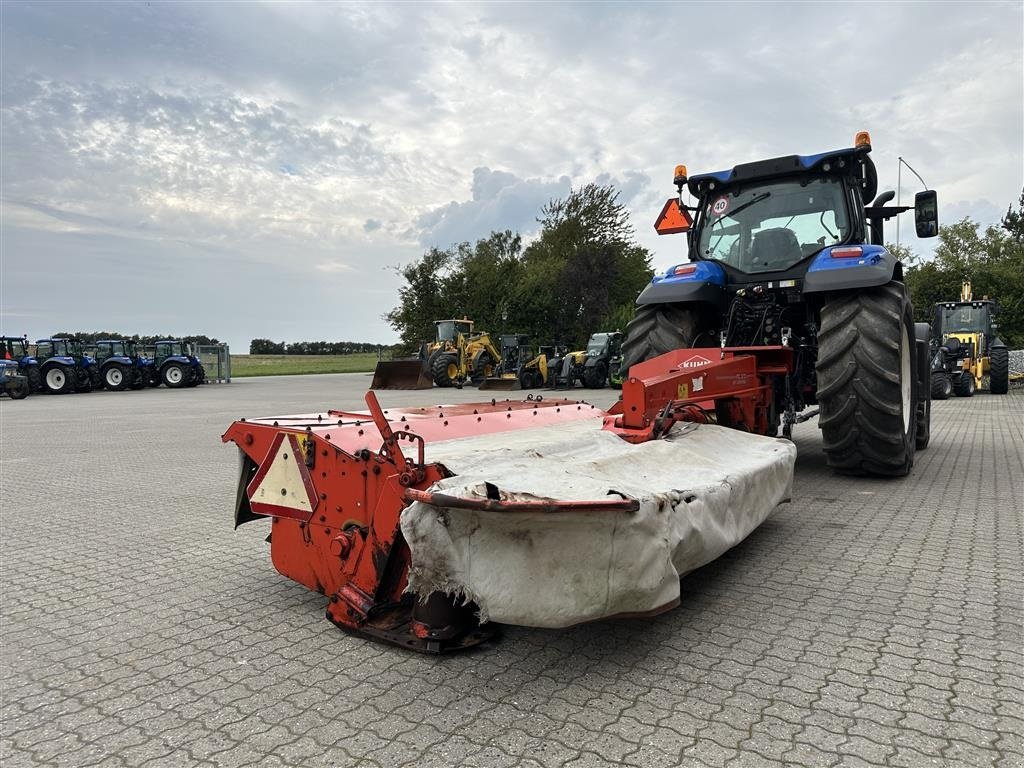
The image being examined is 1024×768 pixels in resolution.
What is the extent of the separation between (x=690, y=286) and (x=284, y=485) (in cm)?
381

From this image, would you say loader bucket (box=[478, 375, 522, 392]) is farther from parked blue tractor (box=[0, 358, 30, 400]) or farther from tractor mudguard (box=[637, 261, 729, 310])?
tractor mudguard (box=[637, 261, 729, 310])

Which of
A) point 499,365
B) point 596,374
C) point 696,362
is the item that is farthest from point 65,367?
point 696,362

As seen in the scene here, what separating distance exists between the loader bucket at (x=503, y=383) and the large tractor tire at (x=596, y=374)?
228cm

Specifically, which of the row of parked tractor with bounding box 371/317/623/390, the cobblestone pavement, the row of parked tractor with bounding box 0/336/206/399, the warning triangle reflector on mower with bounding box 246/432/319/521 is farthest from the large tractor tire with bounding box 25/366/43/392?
the warning triangle reflector on mower with bounding box 246/432/319/521

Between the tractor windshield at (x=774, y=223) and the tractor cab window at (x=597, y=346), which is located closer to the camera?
the tractor windshield at (x=774, y=223)

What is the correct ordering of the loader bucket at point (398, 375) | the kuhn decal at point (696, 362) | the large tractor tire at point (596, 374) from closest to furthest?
the kuhn decal at point (696, 362), the large tractor tire at point (596, 374), the loader bucket at point (398, 375)

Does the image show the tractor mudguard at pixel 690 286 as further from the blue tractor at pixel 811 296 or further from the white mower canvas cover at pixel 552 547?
the white mower canvas cover at pixel 552 547

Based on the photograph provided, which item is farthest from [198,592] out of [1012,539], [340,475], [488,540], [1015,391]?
[1015,391]

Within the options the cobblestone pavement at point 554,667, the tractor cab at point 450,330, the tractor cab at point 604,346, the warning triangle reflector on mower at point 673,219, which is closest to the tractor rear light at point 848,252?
the warning triangle reflector on mower at point 673,219

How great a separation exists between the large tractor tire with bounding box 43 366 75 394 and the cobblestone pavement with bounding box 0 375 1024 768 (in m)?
20.2

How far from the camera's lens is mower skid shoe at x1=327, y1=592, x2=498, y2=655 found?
2.55 meters

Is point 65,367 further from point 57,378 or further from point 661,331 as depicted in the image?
point 661,331

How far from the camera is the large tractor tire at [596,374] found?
19812 millimetres

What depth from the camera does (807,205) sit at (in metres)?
5.90
